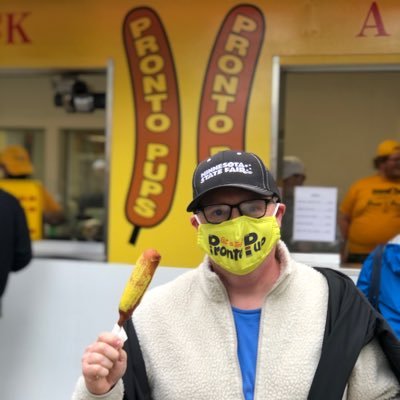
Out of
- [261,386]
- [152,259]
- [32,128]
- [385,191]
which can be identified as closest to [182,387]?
[261,386]

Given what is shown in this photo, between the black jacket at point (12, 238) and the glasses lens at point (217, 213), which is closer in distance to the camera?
the glasses lens at point (217, 213)

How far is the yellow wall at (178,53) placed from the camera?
3.54 m

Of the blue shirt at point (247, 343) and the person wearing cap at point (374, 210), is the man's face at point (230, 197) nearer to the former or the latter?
the blue shirt at point (247, 343)

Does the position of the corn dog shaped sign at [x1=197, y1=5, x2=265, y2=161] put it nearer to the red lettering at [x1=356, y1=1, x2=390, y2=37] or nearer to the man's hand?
the red lettering at [x1=356, y1=1, x2=390, y2=37]

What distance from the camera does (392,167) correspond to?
3982 millimetres

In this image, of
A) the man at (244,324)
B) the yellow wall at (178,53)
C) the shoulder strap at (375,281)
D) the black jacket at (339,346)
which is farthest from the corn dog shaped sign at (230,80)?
the black jacket at (339,346)

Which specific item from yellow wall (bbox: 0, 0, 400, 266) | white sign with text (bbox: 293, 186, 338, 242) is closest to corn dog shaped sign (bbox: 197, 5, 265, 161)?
yellow wall (bbox: 0, 0, 400, 266)

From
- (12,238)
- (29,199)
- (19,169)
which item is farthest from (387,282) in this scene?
(19,169)

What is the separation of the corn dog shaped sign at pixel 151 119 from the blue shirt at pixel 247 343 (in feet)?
7.22

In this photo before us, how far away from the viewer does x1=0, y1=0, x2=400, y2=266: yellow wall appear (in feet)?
11.6

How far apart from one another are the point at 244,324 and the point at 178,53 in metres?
2.48

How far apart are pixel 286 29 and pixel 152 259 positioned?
258cm

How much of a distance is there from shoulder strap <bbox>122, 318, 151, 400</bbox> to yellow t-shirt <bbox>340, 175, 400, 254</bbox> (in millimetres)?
2650

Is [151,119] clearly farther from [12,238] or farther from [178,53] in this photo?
[12,238]
